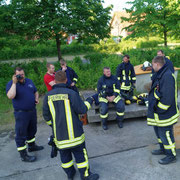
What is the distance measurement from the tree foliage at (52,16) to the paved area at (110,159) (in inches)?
267

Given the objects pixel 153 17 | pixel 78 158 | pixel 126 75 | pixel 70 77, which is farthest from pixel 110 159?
pixel 153 17

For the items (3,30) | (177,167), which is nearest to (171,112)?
(177,167)

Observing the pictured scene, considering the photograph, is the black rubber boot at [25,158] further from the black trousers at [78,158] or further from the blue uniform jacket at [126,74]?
the blue uniform jacket at [126,74]

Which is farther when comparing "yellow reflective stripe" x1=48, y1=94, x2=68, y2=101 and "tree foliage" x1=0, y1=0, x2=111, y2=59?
"tree foliage" x1=0, y1=0, x2=111, y2=59

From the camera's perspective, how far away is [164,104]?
2.97 metres

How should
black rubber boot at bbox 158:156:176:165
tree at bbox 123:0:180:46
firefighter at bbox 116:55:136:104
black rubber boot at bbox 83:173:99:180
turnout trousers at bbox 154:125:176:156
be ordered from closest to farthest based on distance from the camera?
black rubber boot at bbox 83:173:99:180 < turnout trousers at bbox 154:125:176:156 < black rubber boot at bbox 158:156:176:165 < firefighter at bbox 116:55:136:104 < tree at bbox 123:0:180:46

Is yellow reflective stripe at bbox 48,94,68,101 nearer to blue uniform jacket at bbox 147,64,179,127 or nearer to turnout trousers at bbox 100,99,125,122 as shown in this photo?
blue uniform jacket at bbox 147,64,179,127

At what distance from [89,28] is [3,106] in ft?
23.0

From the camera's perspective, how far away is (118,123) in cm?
501

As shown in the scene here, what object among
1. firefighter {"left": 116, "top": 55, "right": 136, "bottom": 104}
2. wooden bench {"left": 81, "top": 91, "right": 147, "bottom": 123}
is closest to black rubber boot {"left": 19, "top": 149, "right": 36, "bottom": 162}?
wooden bench {"left": 81, "top": 91, "right": 147, "bottom": 123}

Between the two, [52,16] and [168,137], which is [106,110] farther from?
[52,16]

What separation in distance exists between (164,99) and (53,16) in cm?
867

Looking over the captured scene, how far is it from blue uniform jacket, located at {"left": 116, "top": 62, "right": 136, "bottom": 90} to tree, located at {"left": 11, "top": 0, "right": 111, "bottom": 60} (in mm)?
5060

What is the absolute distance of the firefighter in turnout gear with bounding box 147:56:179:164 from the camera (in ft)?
9.59
